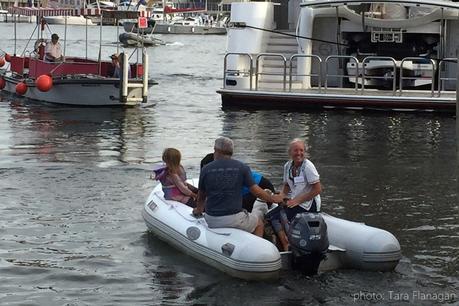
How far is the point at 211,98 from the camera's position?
32.0 metres

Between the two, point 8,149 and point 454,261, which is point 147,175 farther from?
point 454,261

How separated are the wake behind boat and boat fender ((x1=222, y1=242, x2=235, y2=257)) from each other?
15748 mm

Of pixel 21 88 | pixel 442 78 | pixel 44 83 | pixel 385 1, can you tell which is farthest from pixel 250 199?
pixel 21 88

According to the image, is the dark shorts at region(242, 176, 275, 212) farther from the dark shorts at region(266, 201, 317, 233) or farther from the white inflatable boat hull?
the white inflatable boat hull

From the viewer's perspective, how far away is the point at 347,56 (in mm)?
26156

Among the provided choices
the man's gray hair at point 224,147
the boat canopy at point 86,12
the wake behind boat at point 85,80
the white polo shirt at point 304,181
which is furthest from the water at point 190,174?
the boat canopy at point 86,12

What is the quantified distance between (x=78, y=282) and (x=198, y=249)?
1295mm

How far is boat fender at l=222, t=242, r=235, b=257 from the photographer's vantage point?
31.6ft

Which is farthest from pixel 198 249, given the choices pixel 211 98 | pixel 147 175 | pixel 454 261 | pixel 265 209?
pixel 211 98

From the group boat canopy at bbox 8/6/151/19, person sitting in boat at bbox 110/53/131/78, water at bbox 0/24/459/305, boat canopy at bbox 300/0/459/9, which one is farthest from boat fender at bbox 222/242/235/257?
boat canopy at bbox 8/6/151/19

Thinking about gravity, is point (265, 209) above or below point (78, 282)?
above

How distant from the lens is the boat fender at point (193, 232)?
10311 mm

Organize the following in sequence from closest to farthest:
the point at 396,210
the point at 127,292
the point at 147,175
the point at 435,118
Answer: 1. the point at 127,292
2. the point at 396,210
3. the point at 147,175
4. the point at 435,118

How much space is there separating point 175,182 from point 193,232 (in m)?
1.17
